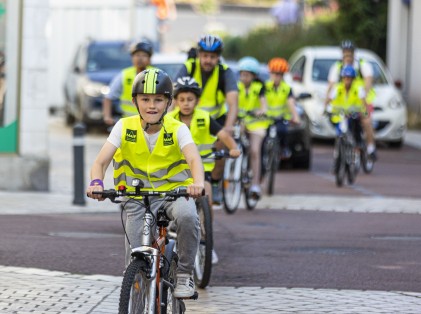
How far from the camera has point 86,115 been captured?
2725 centimetres

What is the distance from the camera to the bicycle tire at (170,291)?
25.1 ft

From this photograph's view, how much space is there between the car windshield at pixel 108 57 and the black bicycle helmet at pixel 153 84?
802 inches

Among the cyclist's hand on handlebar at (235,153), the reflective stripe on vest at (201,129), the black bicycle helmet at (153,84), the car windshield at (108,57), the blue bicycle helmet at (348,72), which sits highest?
the car windshield at (108,57)

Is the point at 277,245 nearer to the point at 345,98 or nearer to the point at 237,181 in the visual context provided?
the point at 237,181

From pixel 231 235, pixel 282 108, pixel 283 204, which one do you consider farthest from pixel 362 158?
pixel 231 235

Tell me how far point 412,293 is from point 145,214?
10.00 ft

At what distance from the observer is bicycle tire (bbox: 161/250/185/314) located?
7.65 meters

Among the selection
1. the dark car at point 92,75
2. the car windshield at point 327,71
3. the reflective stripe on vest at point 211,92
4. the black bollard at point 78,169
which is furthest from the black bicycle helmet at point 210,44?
the dark car at point 92,75

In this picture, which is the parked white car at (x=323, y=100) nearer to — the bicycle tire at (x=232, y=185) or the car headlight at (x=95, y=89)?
the car headlight at (x=95, y=89)

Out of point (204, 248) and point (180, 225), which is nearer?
point (180, 225)

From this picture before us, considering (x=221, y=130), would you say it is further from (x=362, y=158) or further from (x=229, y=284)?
(x=362, y=158)

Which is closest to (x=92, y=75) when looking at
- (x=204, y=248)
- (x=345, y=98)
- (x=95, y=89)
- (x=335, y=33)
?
(x=95, y=89)

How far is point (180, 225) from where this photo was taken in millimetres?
8242

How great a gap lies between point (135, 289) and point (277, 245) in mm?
5589
